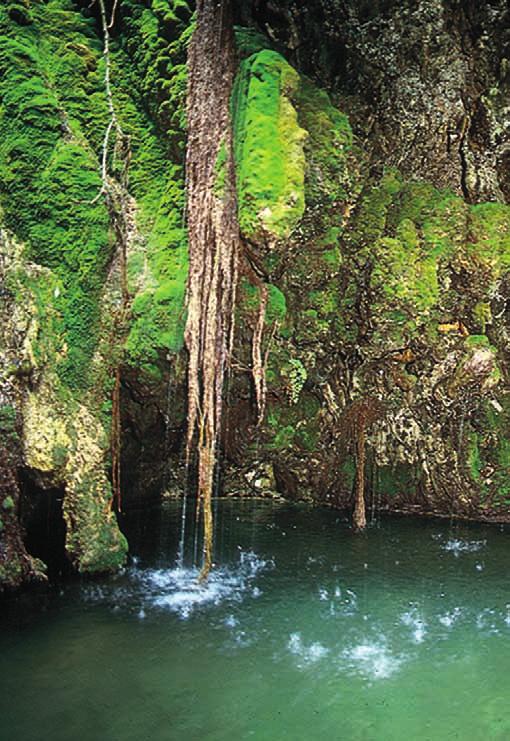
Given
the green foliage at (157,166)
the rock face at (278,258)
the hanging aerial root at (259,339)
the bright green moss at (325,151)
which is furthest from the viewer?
the bright green moss at (325,151)

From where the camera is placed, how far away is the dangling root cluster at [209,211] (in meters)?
8.23

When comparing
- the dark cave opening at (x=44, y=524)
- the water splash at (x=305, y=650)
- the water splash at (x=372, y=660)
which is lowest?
the water splash at (x=372, y=660)

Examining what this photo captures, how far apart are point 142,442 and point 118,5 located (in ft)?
21.7

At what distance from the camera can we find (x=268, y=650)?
20.8 feet

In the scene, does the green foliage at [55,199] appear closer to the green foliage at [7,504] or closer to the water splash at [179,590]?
the green foliage at [7,504]

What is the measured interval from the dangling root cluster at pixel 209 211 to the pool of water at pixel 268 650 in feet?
3.47

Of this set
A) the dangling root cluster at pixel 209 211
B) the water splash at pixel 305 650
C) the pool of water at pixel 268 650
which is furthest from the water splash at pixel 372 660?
the dangling root cluster at pixel 209 211

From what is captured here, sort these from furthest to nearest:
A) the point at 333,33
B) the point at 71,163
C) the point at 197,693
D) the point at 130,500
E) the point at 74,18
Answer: the point at 130,500 < the point at 333,33 < the point at 74,18 < the point at 71,163 < the point at 197,693

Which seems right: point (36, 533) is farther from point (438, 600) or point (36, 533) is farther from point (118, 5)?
point (118, 5)

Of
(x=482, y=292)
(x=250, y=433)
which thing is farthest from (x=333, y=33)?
(x=250, y=433)

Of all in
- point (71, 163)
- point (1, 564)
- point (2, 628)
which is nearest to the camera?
point (2, 628)

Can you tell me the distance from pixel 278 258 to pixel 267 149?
1.58 metres

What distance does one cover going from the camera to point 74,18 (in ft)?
30.3

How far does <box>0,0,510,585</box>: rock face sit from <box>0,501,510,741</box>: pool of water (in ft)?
3.93
